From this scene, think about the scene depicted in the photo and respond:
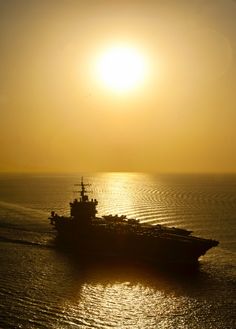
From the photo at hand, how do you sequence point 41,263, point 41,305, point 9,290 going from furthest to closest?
point 41,263 → point 9,290 → point 41,305

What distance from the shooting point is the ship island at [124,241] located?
5258cm

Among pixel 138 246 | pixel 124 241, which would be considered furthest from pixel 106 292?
pixel 124 241

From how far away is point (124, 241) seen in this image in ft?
185

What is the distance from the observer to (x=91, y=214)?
229 ft

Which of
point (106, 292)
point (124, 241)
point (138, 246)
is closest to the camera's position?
point (106, 292)

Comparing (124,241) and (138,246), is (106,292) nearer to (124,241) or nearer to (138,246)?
(138,246)

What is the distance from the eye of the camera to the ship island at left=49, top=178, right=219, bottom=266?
52.6 m

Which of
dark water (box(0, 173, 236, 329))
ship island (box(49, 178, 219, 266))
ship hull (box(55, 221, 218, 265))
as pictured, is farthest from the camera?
ship island (box(49, 178, 219, 266))

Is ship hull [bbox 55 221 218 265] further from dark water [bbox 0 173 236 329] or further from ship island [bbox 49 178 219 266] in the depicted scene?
dark water [bbox 0 173 236 329]

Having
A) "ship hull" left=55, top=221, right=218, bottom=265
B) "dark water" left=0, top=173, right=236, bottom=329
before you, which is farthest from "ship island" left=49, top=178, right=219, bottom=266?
"dark water" left=0, top=173, right=236, bottom=329

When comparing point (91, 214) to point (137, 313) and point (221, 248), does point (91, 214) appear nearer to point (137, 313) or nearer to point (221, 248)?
point (221, 248)

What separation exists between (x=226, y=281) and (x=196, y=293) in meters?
5.47

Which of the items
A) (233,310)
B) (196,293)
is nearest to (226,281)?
(196,293)

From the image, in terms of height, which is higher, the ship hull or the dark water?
the ship hull
